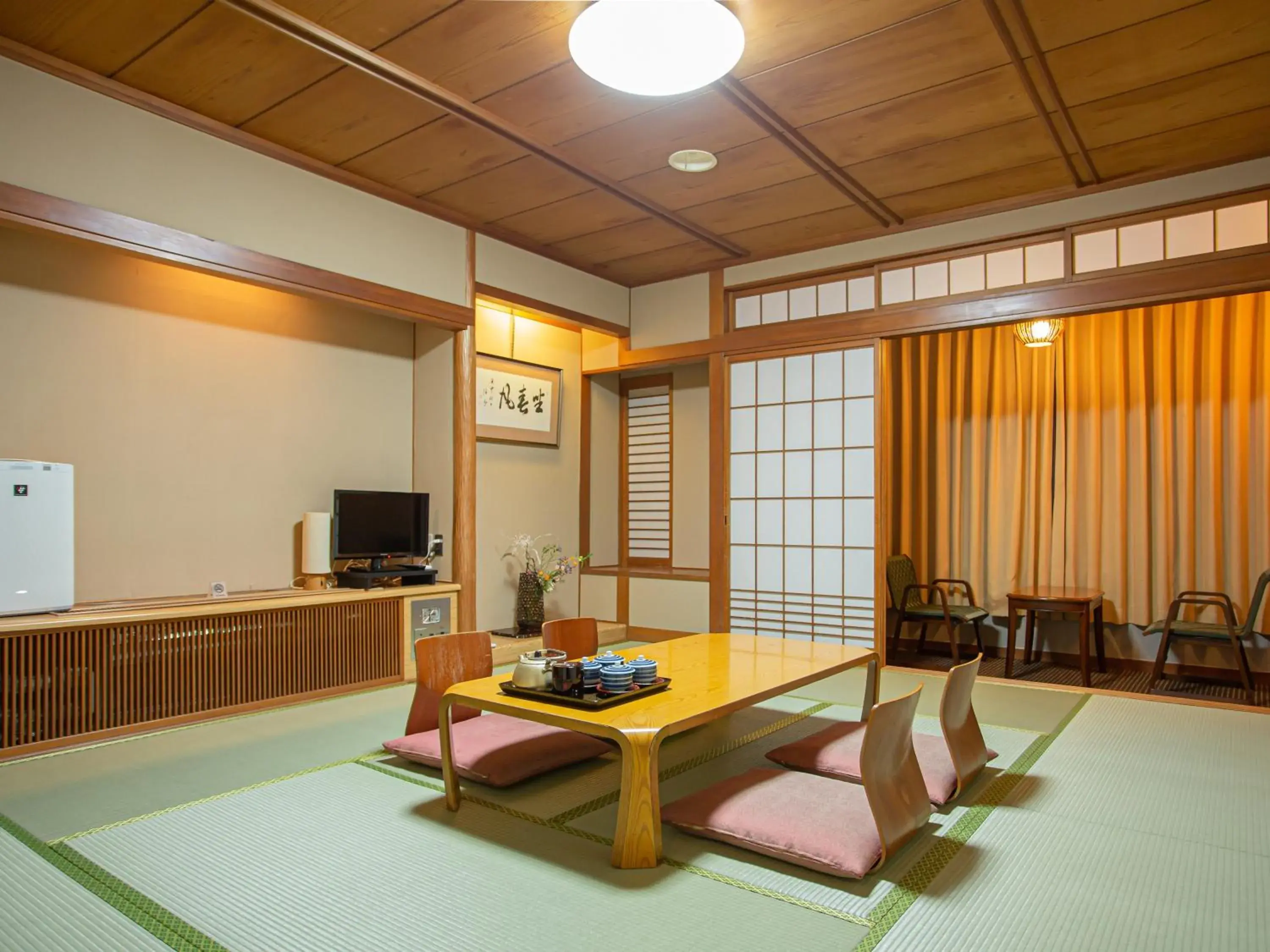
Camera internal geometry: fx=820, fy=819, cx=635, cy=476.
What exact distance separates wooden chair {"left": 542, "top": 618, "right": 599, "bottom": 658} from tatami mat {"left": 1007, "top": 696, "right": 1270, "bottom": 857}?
1832mm

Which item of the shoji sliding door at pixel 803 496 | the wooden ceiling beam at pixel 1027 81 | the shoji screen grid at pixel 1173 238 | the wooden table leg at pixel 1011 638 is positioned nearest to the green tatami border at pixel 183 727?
the shoji sliding door at pixel 803 496

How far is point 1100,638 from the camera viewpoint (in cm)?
539

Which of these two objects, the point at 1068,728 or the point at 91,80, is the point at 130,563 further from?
the point at 1068,728

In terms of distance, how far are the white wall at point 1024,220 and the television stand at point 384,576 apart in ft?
9.72

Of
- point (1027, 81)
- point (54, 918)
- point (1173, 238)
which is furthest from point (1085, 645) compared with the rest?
point (54, 918)

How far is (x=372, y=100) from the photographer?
357 cm

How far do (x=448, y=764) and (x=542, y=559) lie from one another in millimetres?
3648

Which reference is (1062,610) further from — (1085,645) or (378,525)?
(378,525)

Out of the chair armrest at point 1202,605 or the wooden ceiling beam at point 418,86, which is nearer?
the wooden ceiling beam at point 418,86

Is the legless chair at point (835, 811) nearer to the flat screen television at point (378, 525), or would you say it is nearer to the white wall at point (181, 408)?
the flat screen television at point (378, 525)

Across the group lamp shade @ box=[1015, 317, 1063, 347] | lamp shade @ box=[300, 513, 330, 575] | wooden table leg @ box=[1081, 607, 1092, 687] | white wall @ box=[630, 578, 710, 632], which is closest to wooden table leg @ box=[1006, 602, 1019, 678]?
wooden table leg @ box=[1081, 607, 1092, 687]

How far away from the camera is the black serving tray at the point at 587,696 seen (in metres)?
2.49

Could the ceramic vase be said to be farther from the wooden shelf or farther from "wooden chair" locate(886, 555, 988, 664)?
"wooden chair" locate(886, 555, 988, 664)

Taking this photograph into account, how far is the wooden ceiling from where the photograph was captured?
2969mm
